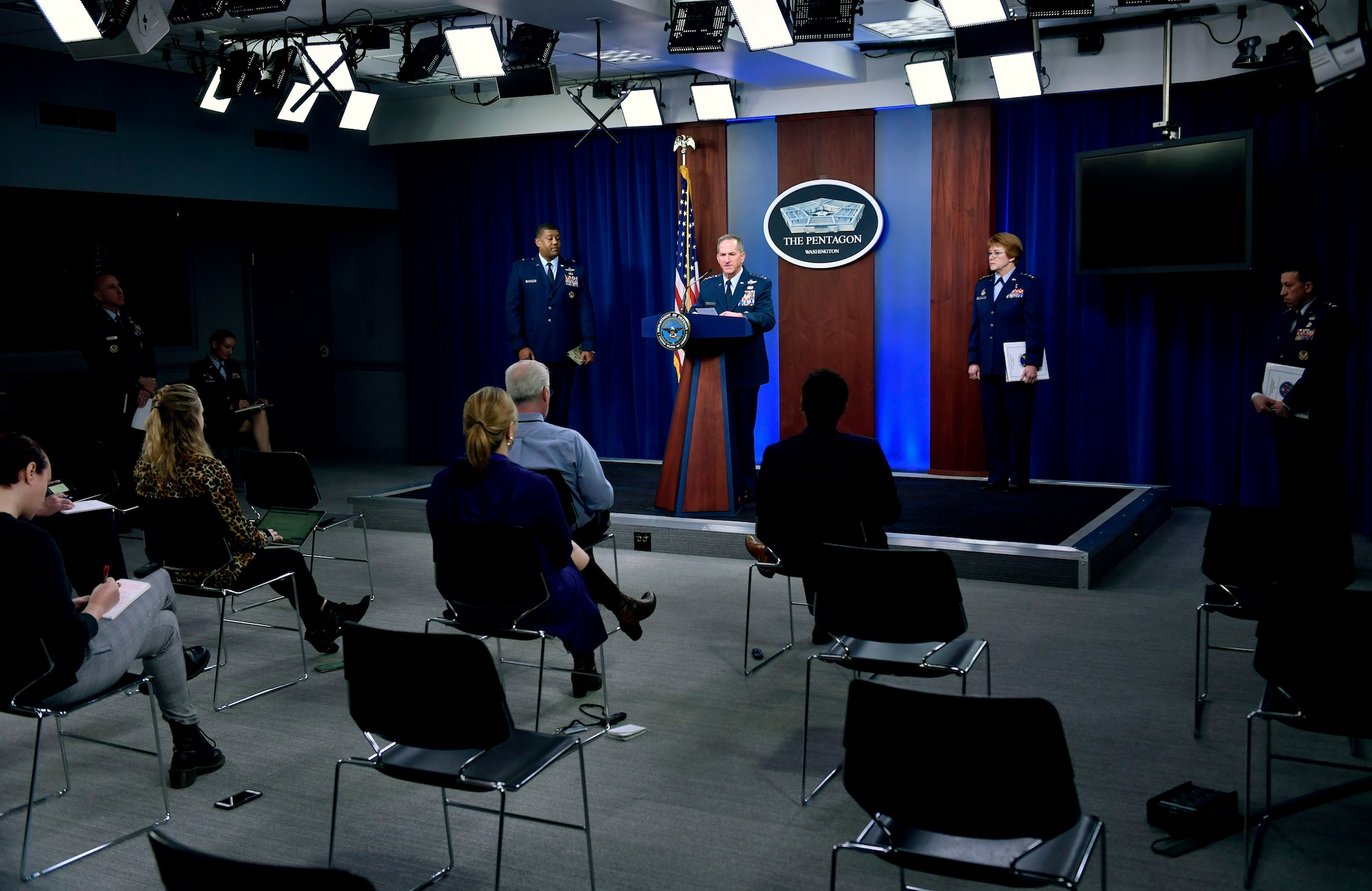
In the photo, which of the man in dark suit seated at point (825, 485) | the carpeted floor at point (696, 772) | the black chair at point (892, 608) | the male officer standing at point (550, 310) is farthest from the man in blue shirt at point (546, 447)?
the male officer standing at point (550, 310)

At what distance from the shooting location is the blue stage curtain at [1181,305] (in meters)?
6.96

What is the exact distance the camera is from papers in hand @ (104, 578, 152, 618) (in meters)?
3.29

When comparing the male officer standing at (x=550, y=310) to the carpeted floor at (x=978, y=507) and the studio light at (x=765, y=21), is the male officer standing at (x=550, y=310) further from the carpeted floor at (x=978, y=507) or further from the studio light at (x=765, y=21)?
the studio light at (x=765, y=21)

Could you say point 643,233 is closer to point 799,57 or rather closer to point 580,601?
point 799,57

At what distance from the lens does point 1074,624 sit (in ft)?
17.0

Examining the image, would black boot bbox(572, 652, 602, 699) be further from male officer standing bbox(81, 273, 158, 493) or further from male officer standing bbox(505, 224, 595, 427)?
male officer standing bbox(81, 273, 158, 493)

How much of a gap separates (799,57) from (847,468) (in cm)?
426

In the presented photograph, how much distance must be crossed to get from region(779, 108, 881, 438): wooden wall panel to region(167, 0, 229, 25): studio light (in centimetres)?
445

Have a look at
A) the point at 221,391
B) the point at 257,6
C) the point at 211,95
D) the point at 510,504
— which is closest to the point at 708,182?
the point at 211,95

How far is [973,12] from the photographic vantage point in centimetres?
539

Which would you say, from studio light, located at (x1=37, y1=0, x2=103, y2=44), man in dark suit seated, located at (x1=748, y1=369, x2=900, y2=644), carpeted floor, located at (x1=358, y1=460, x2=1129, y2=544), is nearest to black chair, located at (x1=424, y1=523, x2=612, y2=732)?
man in dark suit seated, located at (x1=748, y1=369, x2=900, y2=644)

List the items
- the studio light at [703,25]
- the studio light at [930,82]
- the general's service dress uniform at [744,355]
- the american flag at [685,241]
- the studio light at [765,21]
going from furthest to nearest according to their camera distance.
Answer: the american flag at [685,241] < the studio light at [930,82] < the general's service dress uniform at [744,355] < the studio light at [703,25] < the studio light at [765,21]

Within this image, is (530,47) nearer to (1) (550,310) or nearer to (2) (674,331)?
(2) (674,331)

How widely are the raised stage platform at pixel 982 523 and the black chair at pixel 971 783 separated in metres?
3.71
